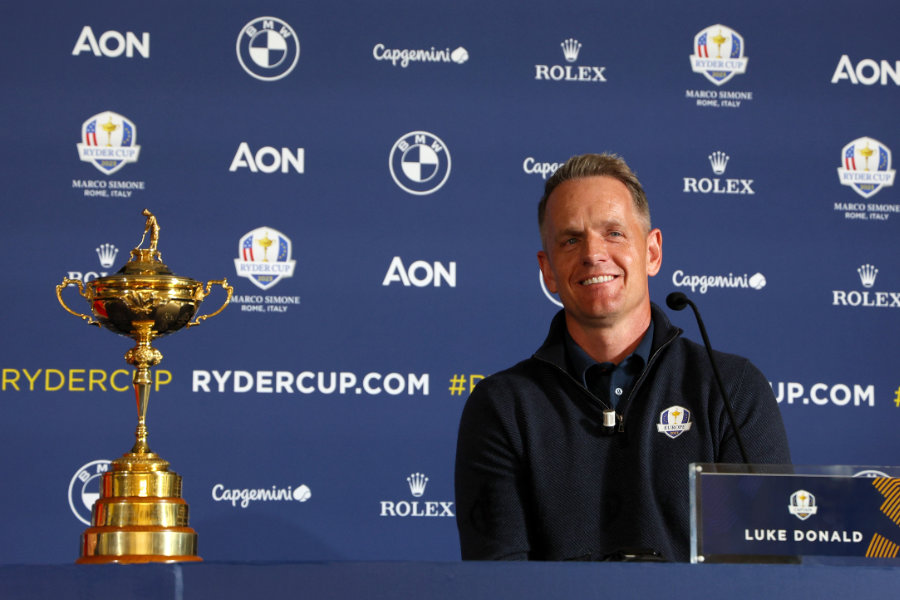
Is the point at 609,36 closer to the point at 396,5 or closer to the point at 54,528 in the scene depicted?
the point at 396,5

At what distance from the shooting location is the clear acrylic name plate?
1159 millimetres

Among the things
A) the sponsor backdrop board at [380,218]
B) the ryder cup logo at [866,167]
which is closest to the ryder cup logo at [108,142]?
the sponsor backdrop board at [380,218]

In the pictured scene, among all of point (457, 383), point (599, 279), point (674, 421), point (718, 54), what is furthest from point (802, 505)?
point (718, 54)

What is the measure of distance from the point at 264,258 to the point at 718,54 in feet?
5.05

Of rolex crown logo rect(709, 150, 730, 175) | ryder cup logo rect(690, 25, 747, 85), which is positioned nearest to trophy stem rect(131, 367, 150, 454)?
rolex crown logo rect(709, 150, 730, 175)

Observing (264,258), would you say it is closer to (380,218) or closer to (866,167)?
(380,218)

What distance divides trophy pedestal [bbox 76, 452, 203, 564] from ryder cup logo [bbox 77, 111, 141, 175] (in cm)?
150

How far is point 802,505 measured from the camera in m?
1.18

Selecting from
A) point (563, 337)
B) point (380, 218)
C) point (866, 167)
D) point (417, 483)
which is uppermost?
point (866, 167)

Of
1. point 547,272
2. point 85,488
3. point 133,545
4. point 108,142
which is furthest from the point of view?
point 108,142

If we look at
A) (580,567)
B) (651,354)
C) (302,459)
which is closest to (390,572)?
(580,567)

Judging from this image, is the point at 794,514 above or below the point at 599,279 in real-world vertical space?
below

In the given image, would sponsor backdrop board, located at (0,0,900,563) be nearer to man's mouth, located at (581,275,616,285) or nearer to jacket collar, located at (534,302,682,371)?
jacket collar, located at (534,302,682,371)

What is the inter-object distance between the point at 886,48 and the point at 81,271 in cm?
257
